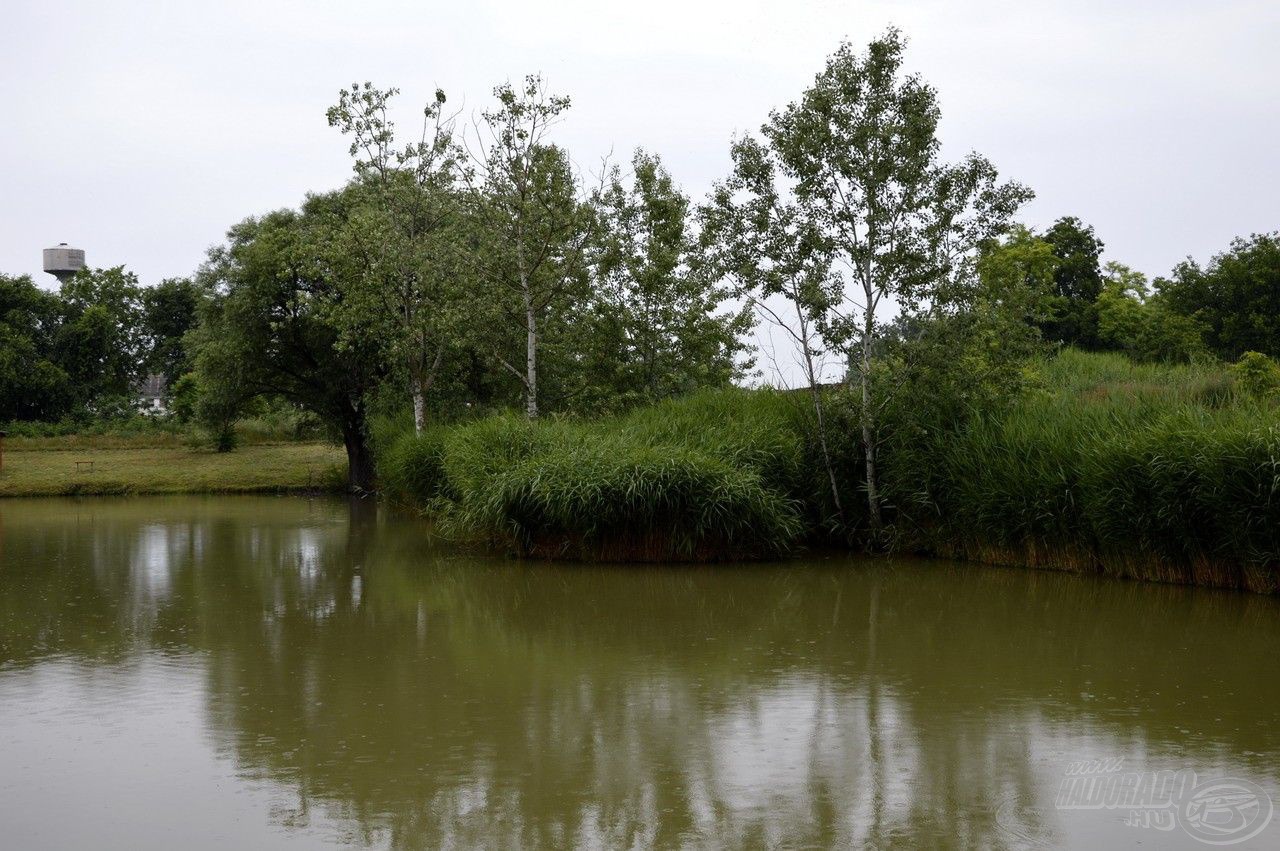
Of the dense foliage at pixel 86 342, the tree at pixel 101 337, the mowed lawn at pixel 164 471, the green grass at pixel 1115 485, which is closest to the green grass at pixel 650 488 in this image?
the green grass at pixel 1115 485

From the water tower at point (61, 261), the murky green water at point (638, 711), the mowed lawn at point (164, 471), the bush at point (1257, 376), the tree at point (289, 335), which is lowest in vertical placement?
the murky green water at point (638, 711)

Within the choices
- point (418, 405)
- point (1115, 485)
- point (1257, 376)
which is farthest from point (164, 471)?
point (1257, 376)

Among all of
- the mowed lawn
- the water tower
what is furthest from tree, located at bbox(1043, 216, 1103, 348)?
the water tower

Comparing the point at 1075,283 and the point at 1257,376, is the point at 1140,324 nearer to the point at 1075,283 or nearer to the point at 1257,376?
the point at 1075,283

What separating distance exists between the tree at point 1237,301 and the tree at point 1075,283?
3.16 metres

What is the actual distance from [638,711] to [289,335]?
25262 millimetres

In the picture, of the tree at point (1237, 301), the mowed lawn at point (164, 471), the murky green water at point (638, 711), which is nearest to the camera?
the murky green water at point (638, 711)

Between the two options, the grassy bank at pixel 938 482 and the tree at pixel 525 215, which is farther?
the tree at pixel 525 215

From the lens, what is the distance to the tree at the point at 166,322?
5806 centimetres

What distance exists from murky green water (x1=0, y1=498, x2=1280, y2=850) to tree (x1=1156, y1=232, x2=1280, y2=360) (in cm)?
2823

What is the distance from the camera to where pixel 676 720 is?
24.9 ft

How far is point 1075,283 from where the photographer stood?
44.3 meters

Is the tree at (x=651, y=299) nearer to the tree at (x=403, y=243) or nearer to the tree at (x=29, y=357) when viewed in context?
the tree at (x=403, y=243)

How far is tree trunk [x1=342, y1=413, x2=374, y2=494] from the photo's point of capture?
32.6 metres
